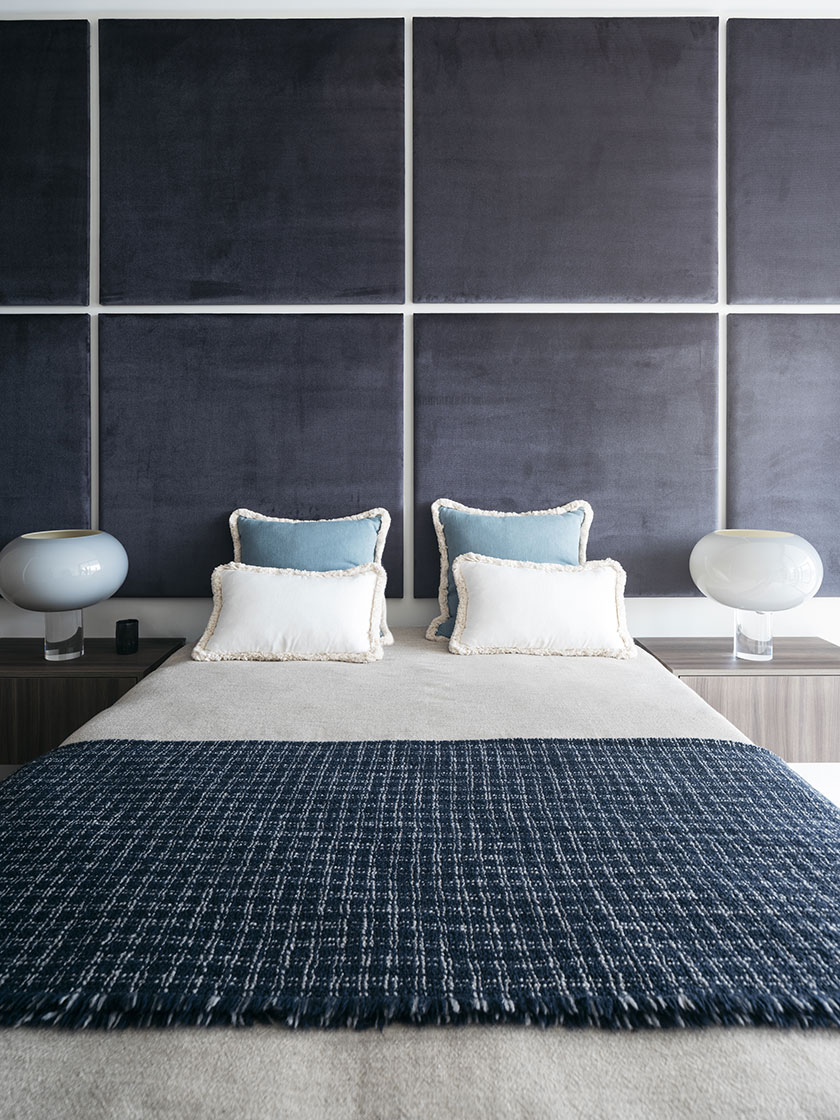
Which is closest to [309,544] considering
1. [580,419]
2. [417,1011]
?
[580,419]

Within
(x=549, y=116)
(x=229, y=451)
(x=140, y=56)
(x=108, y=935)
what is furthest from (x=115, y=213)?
(x=108, y=935)

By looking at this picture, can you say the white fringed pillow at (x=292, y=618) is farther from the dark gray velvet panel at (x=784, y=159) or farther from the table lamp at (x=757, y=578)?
the dark gray velvet panel at (x=784, y=159)

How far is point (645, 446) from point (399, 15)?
1.73m

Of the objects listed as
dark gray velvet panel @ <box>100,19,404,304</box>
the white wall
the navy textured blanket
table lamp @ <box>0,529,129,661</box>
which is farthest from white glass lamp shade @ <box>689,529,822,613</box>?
table lamp @ <box>0,529,129,661</box>

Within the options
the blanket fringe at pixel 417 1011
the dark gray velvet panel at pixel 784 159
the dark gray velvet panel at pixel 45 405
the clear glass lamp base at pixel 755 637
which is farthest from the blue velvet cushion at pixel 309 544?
the blanket fringe at pixel 417 1011

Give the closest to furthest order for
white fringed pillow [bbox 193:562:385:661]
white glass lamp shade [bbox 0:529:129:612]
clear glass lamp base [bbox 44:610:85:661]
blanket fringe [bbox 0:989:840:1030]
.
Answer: blanket fringe [bbox 0:989:840:1030] < white fringed pillow [bbox 193:562:385:661] < white glass lamp shade [bbox 0:529:129:612] < clear glass lamp base [bbox 44:610:85:661]

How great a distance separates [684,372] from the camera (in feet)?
9.65

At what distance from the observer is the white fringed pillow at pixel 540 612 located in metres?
2.52

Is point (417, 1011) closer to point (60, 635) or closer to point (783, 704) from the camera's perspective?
point (783, 704)

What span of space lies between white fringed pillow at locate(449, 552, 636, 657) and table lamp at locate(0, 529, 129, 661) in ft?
3.85

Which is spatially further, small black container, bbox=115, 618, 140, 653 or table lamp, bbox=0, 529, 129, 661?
small black container, bbox=115, 618, 140, 653

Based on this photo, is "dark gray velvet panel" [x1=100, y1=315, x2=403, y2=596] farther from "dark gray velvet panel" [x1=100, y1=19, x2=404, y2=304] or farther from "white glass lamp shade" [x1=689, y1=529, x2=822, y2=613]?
"white glass lamp shade" [x1=689, y1=529, x2=822, y2=613]

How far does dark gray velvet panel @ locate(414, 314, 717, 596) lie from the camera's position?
9.62 ft

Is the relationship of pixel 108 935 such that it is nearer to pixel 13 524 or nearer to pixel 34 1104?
pixel 34 1104
